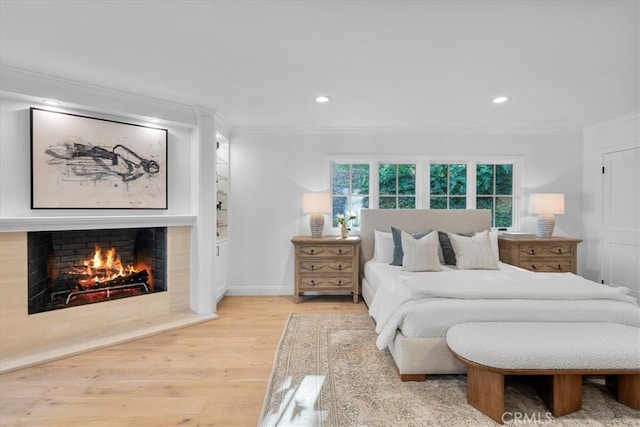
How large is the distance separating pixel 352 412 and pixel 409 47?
2.44m

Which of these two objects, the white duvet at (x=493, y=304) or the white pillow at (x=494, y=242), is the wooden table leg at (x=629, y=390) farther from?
the white pillow at (x=494, y=242)

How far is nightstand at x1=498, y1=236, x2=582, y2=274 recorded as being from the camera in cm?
390

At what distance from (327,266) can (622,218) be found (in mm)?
3781

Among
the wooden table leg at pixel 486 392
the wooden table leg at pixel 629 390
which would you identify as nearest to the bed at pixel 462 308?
the wooden table leg at pixel 486 392

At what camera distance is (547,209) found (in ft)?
13.3

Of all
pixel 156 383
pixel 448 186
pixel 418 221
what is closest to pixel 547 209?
pixel 448 186

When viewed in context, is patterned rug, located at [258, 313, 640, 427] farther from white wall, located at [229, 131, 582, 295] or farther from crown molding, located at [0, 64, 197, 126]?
crown molding, located at [0, 64, 197, 126]

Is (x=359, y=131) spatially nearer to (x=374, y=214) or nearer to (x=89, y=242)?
(x=374, y=214)

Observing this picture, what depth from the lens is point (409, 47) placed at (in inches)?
85.8

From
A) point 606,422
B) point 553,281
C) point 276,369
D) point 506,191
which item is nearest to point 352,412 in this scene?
point 276,369

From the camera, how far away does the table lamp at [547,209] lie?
13.3ft

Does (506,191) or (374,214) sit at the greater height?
(506,191)

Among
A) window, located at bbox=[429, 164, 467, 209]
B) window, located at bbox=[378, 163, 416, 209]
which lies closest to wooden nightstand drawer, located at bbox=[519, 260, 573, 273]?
window, located at bbox=[429, 164, 467, 209]

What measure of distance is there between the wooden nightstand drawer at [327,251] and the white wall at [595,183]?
11.1 feet
